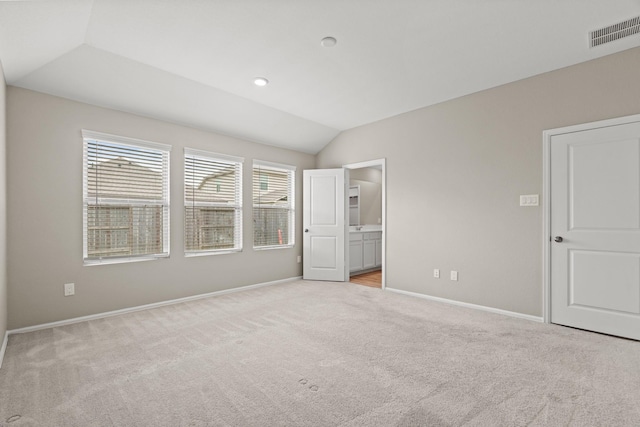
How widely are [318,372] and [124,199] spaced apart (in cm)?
309

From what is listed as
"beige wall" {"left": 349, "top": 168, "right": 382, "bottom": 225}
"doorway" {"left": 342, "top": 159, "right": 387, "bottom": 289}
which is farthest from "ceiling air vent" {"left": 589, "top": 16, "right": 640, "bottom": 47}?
"beige wall" {"left": 349, "top": 168, "right": 382, "bottom": 225}

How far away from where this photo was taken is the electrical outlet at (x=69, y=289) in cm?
333

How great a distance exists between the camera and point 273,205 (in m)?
5.47

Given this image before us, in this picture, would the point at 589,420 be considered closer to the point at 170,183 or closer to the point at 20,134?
the point at 170,183

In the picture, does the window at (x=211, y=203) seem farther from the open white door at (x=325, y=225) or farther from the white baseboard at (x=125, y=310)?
the open white door at (x=325, y=225)

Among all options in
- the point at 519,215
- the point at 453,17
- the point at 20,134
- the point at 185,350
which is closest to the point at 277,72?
the point at 453,17

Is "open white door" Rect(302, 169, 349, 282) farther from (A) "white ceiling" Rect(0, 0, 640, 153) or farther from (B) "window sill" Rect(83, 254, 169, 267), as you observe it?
(B) "window sill" Rect(83, 254, 169, 267)

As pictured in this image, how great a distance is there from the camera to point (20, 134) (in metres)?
3.09

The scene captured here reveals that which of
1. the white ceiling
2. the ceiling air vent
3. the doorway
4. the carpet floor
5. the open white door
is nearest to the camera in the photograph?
the carpet floor

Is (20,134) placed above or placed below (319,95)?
→ below

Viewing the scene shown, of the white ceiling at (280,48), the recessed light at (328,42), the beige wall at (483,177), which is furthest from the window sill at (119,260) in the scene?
the beige wall at (483,177)

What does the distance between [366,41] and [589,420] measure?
3.16m

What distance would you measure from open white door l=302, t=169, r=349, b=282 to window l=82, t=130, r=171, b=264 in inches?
95.9

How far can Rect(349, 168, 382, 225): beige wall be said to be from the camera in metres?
7.17
